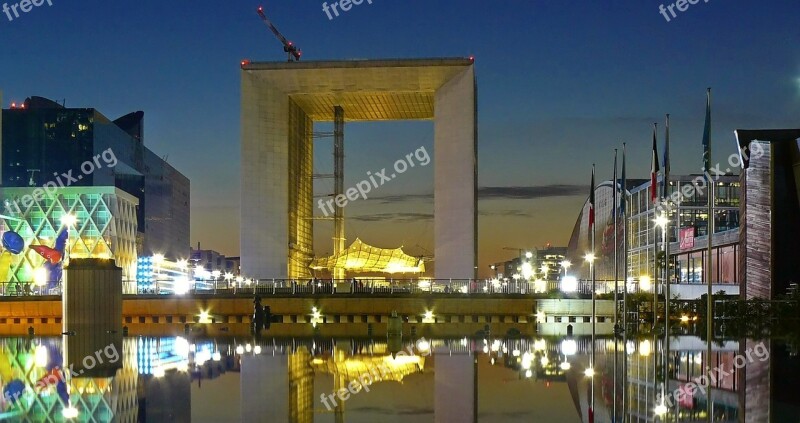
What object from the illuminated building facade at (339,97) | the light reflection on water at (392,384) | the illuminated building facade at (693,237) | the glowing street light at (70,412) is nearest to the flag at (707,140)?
the light reflection on water at (392,384)

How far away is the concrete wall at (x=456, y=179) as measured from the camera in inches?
3531

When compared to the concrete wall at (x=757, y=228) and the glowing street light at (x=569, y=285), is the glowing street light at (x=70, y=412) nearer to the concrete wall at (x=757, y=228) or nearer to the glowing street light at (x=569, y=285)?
the glowing street light at (x=569, y=285)

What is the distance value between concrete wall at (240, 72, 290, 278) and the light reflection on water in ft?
162

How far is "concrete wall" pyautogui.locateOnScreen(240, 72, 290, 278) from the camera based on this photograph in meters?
90.6

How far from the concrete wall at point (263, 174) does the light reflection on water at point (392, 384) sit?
49.4 m

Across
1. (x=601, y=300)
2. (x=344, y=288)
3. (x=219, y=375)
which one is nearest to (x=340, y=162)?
(x=344, y=288)

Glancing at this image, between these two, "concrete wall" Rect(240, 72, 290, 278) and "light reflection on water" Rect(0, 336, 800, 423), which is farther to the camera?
"concrete wall" Rect(240, 72, 290, 278)

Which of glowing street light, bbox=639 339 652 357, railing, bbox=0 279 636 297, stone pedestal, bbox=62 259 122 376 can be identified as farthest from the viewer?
railing, bbox=0 279 636 297

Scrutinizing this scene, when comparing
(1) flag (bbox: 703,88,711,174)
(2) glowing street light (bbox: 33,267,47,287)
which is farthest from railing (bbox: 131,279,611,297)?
(2) glowing street light (bbox: 33,267,47,287)

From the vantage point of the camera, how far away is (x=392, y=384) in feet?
84.5

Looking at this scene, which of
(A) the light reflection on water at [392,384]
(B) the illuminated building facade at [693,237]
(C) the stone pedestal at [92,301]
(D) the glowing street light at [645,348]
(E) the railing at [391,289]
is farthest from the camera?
(B) the illuminated building facade at [693,237]

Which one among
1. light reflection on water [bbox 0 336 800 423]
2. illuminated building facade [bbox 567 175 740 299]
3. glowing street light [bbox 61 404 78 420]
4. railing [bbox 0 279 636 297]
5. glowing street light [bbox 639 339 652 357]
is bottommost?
glowing street light [bbox 639 339 652 357]

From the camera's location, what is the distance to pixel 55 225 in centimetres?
11931

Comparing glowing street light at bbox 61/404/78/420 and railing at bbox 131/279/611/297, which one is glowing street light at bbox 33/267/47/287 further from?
glowing street light at bbox 61/404/78/420
